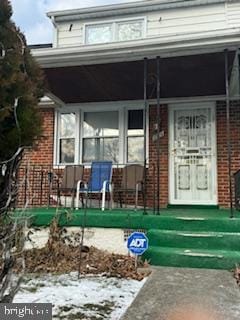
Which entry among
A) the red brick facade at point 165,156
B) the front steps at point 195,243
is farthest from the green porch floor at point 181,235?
the red brick facade at point 165,156

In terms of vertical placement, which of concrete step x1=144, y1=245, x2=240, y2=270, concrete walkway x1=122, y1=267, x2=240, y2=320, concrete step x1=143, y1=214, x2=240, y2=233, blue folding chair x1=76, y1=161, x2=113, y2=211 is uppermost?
blue folding chair x1=76, y1=161, x2=113, y2=211

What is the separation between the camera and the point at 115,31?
9953 mm

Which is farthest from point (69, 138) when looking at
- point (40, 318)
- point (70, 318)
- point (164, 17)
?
point (40, 318)

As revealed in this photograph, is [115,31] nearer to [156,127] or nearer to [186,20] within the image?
[186,20]

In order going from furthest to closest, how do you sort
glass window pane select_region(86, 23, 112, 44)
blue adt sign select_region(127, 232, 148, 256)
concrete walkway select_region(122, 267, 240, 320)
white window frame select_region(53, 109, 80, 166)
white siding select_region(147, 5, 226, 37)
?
glass window pane select_region(86, 23, 112, 44) → white siding select_region(147, 5, 226, 37) → white window frame select_region(53, 109, 80, 166) → blue adt sign select_region(127, 232, 148, 256) → concrete walkway select_region(122, 267, 240, 320)

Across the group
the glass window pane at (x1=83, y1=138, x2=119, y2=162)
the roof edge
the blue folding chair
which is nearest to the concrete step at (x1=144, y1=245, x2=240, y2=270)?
the blue folding chair

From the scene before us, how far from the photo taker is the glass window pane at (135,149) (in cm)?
832

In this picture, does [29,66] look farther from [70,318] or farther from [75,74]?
[75,74]

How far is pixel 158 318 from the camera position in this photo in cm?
314

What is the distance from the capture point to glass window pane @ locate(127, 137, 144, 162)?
27.3 feet

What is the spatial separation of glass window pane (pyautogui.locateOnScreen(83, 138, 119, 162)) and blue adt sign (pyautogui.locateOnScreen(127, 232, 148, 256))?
3693mm

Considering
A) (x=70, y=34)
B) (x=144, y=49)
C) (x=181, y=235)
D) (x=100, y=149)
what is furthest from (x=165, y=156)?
(x=70, y=34)

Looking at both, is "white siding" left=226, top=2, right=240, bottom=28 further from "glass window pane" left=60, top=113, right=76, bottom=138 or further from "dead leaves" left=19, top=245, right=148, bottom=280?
"dead leaves" left=19, top=245, right=148, bottom=280

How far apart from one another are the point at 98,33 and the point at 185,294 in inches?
314
